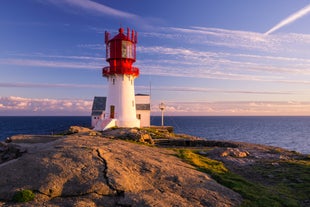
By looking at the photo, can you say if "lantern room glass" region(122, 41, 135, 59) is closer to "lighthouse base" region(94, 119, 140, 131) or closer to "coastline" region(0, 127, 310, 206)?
"lighthouse base" region(94, 119, 140, 131)

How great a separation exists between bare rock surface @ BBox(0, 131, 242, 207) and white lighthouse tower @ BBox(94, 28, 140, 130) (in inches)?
1039

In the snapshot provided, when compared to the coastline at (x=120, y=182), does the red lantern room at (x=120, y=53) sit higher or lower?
higher

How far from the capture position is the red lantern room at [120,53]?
40.1 metres

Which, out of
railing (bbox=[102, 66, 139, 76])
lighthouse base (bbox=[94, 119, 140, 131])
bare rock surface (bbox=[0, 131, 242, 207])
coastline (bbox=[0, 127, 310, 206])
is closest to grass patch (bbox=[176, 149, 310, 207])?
coastline (bbox=[0, 127, 310, 206])

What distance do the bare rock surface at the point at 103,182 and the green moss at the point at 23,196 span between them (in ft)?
0.64

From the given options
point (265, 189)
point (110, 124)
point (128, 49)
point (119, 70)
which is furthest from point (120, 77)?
point (265, 189)

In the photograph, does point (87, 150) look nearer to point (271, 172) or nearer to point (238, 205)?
point (238, 205)

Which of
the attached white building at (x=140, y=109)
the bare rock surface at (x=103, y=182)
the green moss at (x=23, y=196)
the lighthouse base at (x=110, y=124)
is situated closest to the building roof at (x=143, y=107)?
the attached white building at (x=140, y=109)

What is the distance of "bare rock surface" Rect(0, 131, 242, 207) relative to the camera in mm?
10508

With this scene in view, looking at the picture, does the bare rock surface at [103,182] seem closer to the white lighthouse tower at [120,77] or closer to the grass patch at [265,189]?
the grass patch at [265,189]

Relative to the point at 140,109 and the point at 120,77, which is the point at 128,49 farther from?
the point at 140,109

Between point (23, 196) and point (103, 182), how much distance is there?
3014 mm

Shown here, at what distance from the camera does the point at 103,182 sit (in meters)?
11.5

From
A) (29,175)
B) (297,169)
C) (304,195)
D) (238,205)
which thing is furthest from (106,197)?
(297,169)
